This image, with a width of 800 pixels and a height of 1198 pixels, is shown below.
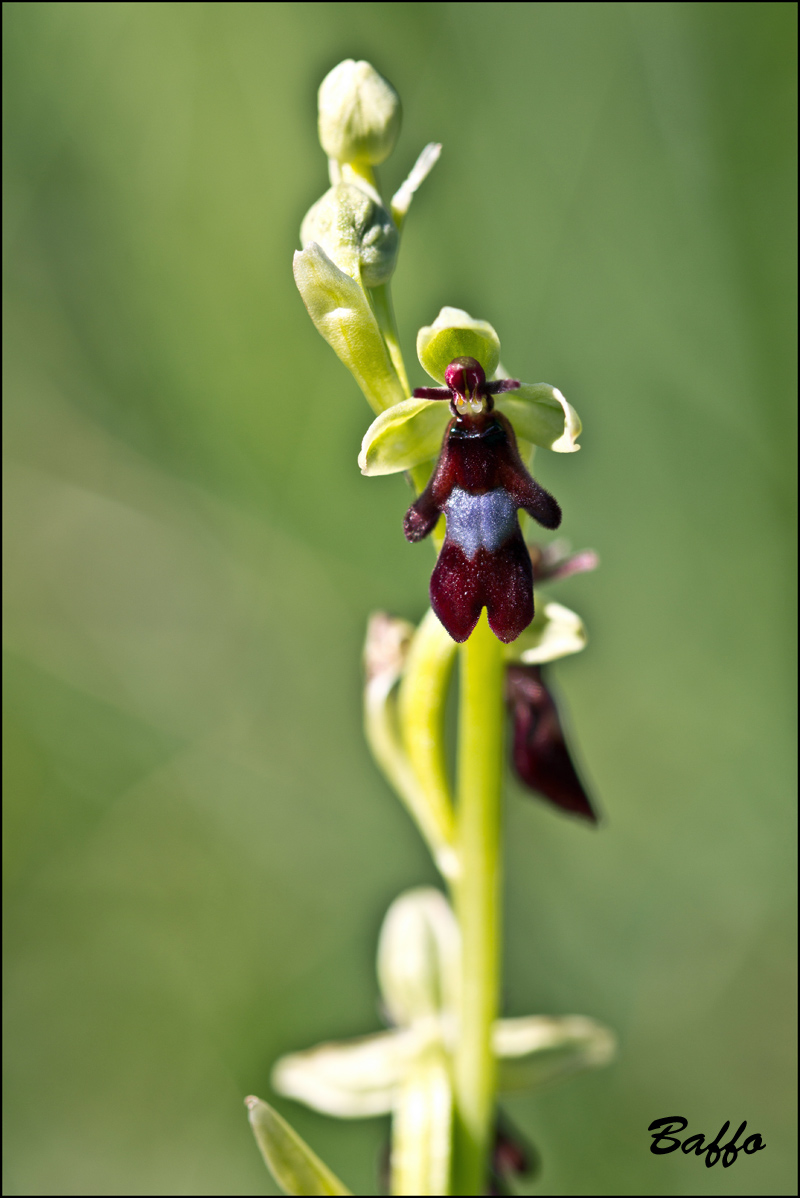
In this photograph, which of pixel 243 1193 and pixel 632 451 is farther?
pixel 632 451

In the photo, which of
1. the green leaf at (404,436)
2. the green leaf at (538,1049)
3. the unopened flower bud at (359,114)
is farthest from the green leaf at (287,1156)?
the unopened flower bud at (359,114)

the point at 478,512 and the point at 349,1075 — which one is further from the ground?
the point at 478,512

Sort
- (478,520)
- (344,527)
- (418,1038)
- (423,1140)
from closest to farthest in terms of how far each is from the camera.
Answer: (478,520) < (423,1140) < (418,1038) < (344,527)

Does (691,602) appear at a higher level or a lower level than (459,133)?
lower

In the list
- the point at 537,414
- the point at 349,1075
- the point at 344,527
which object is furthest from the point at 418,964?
the point at 344,527

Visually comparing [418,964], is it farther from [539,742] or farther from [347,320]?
[347,320]

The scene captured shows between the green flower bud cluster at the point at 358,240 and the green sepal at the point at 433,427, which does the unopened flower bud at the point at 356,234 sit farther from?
the green sepal at the point at 433,427

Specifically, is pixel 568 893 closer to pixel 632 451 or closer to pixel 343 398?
pixel 632 451

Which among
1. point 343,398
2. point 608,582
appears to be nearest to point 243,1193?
point 608,582
